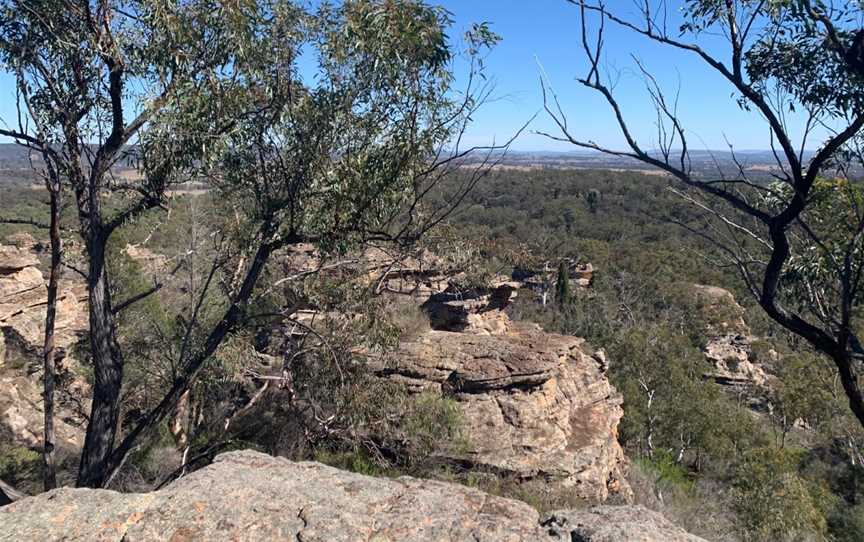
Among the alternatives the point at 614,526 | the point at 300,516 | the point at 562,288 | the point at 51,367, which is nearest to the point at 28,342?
the point at 51,367

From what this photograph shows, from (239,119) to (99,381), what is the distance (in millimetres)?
2668

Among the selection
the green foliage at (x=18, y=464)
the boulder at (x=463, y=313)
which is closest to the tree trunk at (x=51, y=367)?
the green foliage at (x=18, y=464)

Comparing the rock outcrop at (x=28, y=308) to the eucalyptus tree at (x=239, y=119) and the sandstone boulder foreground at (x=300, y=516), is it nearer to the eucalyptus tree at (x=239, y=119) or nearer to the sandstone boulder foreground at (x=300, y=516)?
the eucalyptus tree at (x=239, y=119)

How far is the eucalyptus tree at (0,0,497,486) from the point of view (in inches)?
183

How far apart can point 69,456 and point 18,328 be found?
5.16 metres

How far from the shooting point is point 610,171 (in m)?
96.8

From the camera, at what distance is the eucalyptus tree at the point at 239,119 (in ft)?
15.3

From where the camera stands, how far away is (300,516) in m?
3.13

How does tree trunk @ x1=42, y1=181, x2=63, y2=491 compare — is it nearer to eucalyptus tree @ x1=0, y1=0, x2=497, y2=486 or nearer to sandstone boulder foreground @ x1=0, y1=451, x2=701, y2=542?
eucalyptus tree @ x1=0, y1=0, x2=497, y2=486

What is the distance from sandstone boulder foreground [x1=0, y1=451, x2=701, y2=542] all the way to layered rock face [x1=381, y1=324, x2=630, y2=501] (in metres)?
3.63

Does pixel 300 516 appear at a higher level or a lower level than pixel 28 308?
higher

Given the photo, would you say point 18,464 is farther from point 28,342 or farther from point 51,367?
point 28,342

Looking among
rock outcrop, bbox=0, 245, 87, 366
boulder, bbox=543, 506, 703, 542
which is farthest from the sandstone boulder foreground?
rock outcrop, bbox=0, 245, 87, 366

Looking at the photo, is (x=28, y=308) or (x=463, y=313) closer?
(x=28, y=308)
